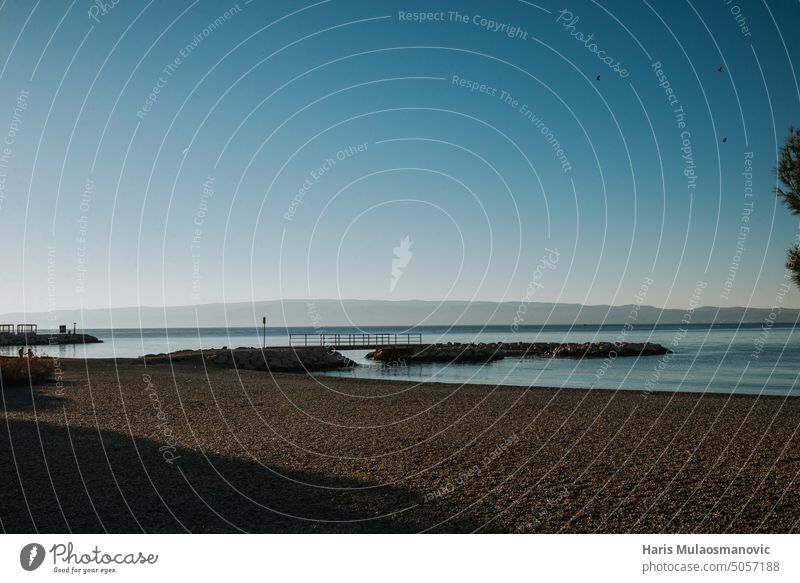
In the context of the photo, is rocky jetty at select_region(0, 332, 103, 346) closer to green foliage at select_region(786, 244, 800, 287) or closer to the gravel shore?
the gravel shore

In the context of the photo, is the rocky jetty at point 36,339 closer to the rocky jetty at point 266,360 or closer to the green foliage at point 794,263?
the rocky jetty at point 266,360

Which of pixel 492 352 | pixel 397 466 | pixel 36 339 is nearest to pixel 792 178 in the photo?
pixel 397 466

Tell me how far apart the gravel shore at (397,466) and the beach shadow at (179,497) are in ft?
0.09

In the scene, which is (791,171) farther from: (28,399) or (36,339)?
(36,339)

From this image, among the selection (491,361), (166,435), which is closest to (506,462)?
(166,435)

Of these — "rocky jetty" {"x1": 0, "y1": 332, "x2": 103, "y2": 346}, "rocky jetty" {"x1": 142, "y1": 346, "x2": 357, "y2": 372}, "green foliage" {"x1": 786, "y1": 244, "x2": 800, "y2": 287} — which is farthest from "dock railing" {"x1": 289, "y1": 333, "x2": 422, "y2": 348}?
"green foliage" {"x1": 786, "y1": 244, "x2": 800, "y2": 287}

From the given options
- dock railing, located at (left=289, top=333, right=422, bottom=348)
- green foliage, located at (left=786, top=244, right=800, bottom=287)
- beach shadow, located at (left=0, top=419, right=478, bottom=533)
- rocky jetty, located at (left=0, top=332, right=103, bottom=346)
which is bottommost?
beach shadow, located at (left=0, top=419, right=478, bottom=533)

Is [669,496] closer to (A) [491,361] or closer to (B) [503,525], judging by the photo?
(B) [503,525]

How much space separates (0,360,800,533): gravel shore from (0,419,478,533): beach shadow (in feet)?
0.09

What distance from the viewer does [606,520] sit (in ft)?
20.3

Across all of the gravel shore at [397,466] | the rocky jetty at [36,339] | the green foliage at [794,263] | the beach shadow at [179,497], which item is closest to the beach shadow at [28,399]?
the gravel shore at [397,466]

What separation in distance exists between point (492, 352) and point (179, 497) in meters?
45.8

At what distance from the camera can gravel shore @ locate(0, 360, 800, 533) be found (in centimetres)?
623
